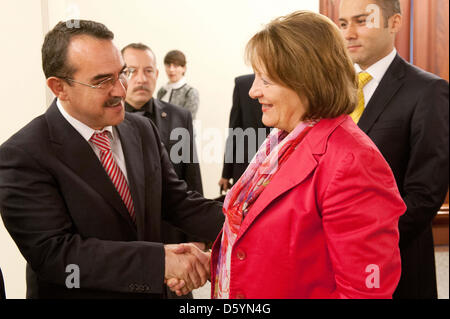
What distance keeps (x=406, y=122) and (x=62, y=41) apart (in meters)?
1.14

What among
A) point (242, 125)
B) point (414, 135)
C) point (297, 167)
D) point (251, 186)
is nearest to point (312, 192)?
point (297, 167)

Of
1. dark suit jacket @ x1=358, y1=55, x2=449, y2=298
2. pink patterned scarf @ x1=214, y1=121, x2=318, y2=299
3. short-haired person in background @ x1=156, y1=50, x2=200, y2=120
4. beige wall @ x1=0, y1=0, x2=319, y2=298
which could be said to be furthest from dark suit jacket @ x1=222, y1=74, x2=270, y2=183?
pink patterned scarf @ x1=214, y1=121, x2=318, y2=299

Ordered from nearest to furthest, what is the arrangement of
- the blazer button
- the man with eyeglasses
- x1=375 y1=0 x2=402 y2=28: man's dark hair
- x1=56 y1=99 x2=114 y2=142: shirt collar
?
the blazer button → x1=56 y1=99 x2=114 y2=142: shirt collar → x1=375 y1=0 x2=402 y2=28: man's dark hair → the man with eyeglasses

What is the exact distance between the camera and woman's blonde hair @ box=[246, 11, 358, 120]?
95cm

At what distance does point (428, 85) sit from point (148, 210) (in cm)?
104

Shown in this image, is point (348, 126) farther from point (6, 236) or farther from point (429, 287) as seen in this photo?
point (6, 236)

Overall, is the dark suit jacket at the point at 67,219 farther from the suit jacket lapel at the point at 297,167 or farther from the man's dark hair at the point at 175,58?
the man's dark hair at the point at 175,58

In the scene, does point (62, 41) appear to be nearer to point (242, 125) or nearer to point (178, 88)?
point (242, 125)

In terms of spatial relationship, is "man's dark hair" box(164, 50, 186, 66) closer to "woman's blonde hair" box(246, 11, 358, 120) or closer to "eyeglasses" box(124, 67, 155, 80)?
"eyeglasses" box(124, 67, 155, 80)

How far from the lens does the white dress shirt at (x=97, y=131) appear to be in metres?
1.25

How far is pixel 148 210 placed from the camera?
1349 millimetres

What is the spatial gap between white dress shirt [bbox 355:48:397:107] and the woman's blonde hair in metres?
0.66

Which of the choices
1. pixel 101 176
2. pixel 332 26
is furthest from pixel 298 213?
pixel 101 176

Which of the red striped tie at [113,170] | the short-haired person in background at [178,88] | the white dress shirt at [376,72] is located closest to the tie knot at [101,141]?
the red striped tie at [113,170]
